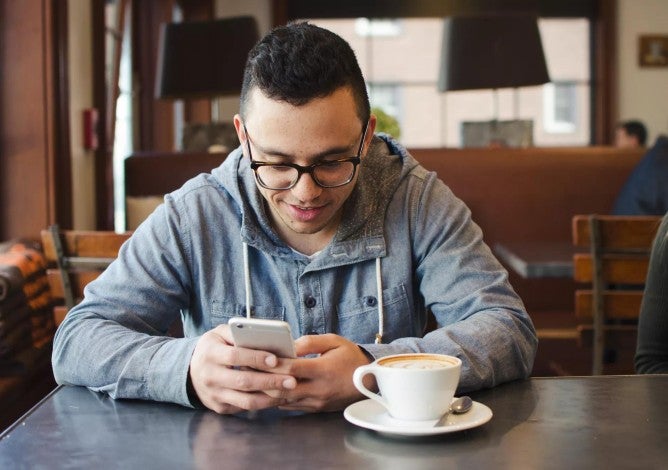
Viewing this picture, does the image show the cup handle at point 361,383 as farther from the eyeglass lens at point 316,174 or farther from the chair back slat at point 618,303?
the chair back slat at point 618,303

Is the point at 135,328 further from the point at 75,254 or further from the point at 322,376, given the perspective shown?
the point at 75,254

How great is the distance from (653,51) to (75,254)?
713 cm

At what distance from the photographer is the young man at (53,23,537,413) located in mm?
1278

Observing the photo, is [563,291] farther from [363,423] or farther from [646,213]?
[363,423]

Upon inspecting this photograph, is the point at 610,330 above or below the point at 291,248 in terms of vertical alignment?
below

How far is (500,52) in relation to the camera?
4.38 meters

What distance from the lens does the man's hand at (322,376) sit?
1203mm

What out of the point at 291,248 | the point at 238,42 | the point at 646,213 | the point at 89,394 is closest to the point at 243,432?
the point at 89,394

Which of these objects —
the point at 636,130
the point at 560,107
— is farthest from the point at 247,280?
the point at 560,107

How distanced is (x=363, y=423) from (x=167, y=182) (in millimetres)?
3272

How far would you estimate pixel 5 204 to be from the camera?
326 centimetres

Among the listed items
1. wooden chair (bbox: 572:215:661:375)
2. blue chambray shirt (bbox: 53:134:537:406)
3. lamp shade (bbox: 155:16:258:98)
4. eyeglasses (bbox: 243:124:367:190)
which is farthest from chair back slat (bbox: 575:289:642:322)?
lamp shade (bbox: 155:16:258:98)

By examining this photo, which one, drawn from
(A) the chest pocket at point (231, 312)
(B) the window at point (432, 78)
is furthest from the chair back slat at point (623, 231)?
(B) the window at point (432, 78)

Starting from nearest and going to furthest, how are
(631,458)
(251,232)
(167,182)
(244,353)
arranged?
(631,458) → (244,353) → (251,232) → (167,182)
